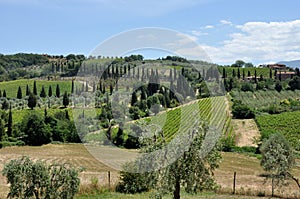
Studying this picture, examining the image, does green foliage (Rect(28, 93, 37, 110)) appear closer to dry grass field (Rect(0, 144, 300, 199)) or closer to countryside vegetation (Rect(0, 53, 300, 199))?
countryside vegetation (Rect(0, 53, 300, 199))

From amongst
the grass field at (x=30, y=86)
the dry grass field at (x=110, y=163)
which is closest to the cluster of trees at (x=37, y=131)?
the dry grass field at (x=110, y=163)

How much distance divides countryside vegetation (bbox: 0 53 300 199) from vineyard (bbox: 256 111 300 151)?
17 cm

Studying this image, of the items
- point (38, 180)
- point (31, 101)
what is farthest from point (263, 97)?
point (38, 180)

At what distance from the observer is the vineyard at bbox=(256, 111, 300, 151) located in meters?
51.9

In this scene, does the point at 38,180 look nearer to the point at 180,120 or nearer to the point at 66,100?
the point at 180,120

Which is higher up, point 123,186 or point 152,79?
point 152,79

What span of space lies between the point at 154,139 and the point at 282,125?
50.3 m

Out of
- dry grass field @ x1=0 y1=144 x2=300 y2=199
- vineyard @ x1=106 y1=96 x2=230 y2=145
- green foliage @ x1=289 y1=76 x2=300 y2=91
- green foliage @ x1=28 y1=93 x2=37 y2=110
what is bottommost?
dry grass field @ x1=0 y1=144 x2=300 y2=199

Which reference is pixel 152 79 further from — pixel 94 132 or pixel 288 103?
pixel 288 103

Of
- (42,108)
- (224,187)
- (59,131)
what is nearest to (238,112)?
(59,131)

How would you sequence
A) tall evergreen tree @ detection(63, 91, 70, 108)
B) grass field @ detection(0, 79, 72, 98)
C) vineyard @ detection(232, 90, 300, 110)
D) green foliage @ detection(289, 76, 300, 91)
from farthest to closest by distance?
1. grass field @ detection(0, 79, 72, 98)
2. green foliage @ detection(289, 76, 300, 91)
3. vineyard @ detection(232, 90, 300, 110)
4. tall evergreen tree @ detection(63, 91, 70, 108)

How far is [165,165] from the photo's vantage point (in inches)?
465

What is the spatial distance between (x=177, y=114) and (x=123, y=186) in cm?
748

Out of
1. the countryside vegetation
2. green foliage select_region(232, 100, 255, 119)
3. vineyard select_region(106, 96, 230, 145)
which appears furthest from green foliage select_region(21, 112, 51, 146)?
green foliage select_region(232, 100, 255, 119)
